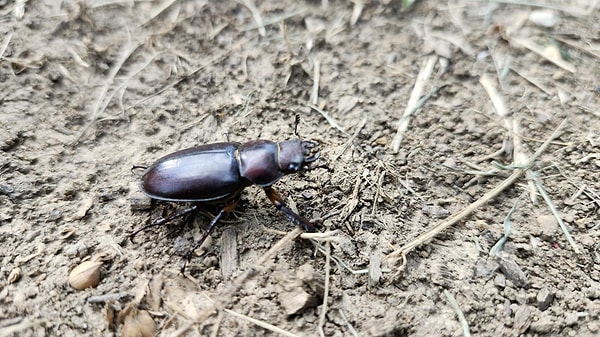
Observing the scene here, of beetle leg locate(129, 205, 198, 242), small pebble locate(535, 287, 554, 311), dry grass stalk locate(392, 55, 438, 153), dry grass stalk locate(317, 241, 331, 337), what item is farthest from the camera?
dry grass stalk locate(392, 55, 438, 153)

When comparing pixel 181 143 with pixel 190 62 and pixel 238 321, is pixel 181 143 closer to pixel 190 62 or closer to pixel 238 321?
pixel 190 62

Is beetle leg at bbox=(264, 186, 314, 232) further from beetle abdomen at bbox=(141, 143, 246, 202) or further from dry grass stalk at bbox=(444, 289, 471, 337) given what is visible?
dry grass stalk at bbox=(444, 289, 471, 337)

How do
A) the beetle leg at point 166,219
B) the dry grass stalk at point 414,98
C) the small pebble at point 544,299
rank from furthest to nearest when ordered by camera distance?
the dry grass stalk at point 414,98 < the beetle leg at point 166,219 < the small pebble at point 544,299

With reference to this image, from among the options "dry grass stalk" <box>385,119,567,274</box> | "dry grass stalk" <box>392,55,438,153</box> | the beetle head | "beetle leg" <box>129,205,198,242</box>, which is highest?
the beetle head

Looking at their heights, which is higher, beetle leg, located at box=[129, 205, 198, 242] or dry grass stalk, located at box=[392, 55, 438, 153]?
beetle leg, located at box=[129, 205, 198, 242]

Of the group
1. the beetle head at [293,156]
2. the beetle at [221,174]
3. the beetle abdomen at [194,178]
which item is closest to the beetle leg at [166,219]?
the beetle at [221,174]

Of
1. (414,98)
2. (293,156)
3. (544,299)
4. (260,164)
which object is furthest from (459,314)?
(414,98)

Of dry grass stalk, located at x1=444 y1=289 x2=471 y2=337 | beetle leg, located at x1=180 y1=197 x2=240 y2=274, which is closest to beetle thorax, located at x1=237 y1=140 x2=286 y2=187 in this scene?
beetle leg, located at x1=180 y1=197 x2=240 y2=274

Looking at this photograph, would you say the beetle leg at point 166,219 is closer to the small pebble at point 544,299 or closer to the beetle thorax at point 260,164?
the beetle thorax at point 260,164
